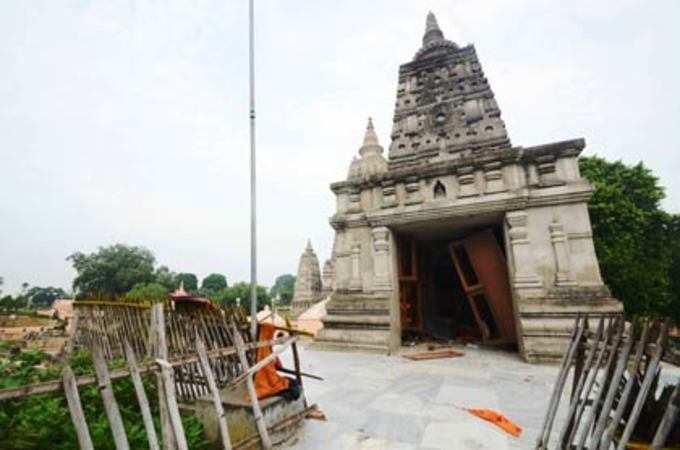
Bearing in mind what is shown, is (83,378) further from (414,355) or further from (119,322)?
(414,355)

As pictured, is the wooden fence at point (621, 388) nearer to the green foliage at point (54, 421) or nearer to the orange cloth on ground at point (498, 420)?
the orange cloth on ground at point (498, 420)

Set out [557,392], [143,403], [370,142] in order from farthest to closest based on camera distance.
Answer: [370,142] < [557,392] < [143,403]

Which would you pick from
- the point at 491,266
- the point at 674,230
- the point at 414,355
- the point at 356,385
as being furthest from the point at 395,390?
the point at 674,230

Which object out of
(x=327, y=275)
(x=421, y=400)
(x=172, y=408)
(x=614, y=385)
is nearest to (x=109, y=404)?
(x=172, y=408)

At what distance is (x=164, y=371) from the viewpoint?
2781 millimetres

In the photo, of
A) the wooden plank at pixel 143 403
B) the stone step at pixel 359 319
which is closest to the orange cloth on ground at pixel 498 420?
the wooden plank at pixel 143 403

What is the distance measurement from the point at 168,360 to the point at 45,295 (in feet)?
425

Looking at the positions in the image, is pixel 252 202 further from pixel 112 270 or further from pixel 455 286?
pixel 112 270

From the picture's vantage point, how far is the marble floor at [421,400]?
3.49 m

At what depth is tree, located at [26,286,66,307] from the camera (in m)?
94.9

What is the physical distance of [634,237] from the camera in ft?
54.0

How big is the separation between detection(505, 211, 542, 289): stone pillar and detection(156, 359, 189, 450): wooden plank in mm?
7016

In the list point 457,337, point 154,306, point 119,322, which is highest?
point 154,306

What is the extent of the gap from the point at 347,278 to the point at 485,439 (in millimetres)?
5950
